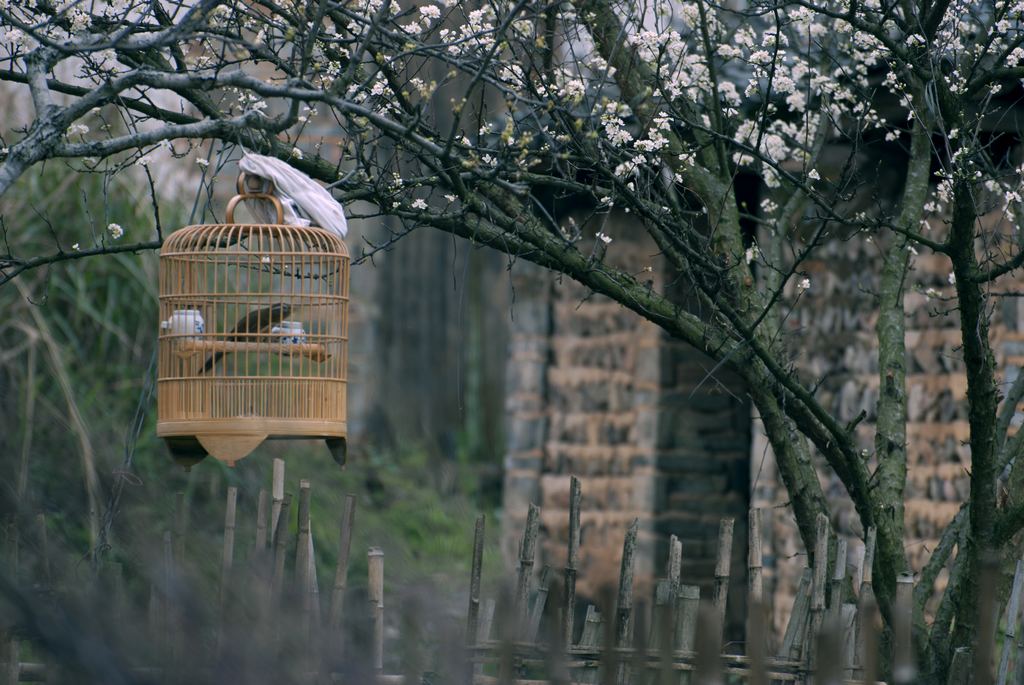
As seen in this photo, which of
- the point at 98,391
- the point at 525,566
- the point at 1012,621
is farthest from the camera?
the point at 98,391

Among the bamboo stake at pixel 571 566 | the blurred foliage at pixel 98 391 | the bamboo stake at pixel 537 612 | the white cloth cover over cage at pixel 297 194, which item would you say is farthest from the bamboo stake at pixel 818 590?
the blurred foliage at pixel 98 391

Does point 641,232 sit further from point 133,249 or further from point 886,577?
point 133,249

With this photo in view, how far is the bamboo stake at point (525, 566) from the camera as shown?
4.08m

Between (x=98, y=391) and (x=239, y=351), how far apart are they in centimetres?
468

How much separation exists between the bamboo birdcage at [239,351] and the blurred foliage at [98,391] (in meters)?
2.85

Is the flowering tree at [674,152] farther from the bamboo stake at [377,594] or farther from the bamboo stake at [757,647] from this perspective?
the bamboo stake at [757,647]

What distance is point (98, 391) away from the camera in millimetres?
8484

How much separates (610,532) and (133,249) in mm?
3828

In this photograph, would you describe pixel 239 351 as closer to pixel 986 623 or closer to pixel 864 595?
pixel 864 595

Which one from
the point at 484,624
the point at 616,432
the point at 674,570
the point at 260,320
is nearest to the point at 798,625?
the point at 674,570

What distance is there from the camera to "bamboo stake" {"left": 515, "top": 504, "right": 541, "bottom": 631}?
13.4ft

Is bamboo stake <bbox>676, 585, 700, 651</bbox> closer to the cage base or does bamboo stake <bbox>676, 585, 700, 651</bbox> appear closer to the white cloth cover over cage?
the cage base

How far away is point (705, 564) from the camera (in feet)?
23.7

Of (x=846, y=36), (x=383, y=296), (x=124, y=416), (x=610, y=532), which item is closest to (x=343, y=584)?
(x=846, y=36)
